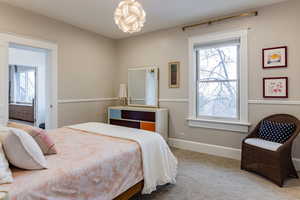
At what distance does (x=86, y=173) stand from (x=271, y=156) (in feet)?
7.57

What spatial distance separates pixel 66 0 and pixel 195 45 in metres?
2.45

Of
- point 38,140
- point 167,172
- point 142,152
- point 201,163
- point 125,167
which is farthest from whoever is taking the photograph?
point 201,163

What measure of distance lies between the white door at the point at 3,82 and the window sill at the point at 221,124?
3.32m

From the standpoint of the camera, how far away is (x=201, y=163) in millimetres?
3033

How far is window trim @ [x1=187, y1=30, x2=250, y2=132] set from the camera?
10.3ft

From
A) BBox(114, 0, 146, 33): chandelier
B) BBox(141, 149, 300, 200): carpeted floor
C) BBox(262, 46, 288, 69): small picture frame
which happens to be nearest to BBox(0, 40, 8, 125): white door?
BBox(114, 0, 146, 33): chandelier

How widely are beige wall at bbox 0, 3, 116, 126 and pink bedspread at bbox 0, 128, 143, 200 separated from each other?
1948 mm

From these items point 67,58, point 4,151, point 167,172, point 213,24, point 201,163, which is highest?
point 213,24

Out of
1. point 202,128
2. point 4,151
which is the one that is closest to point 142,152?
point 4,151

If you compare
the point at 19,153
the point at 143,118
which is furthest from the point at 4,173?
the point at 143,118

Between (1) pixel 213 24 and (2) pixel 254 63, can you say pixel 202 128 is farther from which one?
(1) pixel 213 24

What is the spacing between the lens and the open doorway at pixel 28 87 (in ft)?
19.2

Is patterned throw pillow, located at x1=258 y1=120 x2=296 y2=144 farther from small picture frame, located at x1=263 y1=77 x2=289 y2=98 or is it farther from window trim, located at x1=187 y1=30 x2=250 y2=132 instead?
small picture frame, located at x1=263 y1=77 x2=289 y2=98

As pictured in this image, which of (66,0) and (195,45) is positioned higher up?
(66,0)
